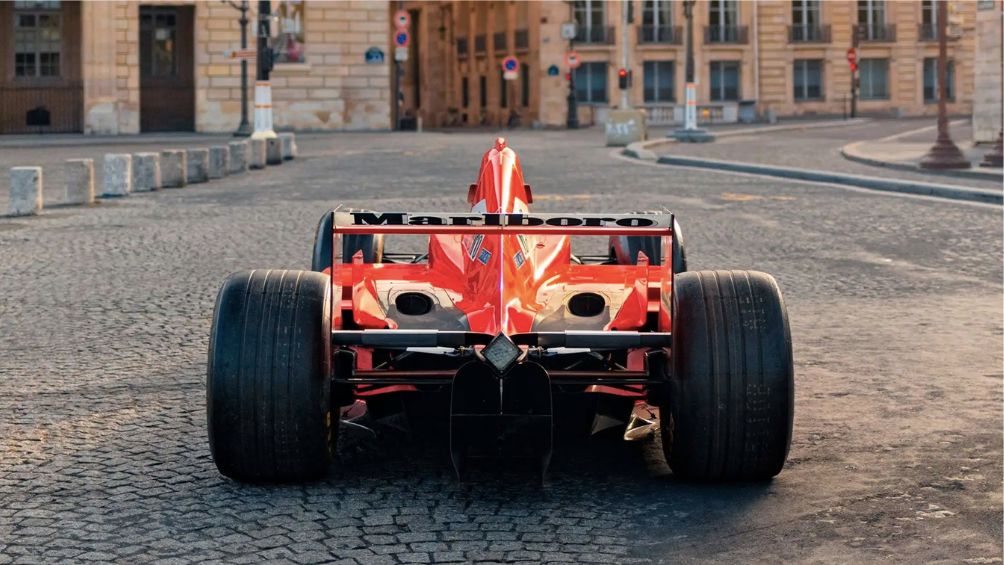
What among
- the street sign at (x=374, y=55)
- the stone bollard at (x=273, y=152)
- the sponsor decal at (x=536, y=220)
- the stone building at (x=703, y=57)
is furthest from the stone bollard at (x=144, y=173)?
the stone building at (x=703, y=57)

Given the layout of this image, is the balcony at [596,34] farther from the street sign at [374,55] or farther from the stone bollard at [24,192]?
the stone bollard at [24,192]

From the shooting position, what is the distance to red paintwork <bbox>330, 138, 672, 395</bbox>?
5043mm

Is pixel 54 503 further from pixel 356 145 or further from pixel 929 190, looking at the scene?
pixel 356 145

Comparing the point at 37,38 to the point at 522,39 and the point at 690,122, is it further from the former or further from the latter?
the point at 522,39

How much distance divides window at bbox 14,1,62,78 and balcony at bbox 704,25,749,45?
2669cm

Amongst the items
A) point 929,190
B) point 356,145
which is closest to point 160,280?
point 929,190

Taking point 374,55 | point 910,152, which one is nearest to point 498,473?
point 910,152

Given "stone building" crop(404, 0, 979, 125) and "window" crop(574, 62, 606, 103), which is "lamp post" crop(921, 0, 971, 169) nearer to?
"stone building" crop(404, 0, 979, 125)

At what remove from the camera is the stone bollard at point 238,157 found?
24.3m

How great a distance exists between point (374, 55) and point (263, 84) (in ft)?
65.5

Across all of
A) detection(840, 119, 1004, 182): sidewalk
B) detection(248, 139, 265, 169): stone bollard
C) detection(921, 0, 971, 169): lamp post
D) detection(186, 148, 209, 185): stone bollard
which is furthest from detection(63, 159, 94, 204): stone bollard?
detection(921, 0, 971, 169): lamp post

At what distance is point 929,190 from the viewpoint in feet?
62.6

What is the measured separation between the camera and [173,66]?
161 feet

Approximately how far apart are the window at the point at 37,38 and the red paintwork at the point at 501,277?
137 ft
